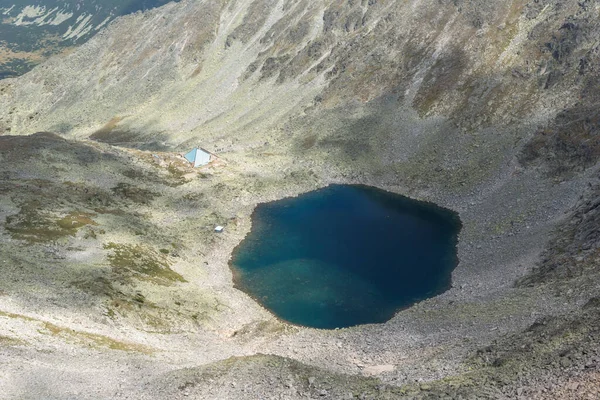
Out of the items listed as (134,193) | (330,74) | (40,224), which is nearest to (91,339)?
(40,224)

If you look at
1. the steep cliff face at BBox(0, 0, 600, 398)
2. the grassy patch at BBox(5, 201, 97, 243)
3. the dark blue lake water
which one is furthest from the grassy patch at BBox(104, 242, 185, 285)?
the dark blue lake water

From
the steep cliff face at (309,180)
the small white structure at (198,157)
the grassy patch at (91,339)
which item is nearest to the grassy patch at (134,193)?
the steep cliff face at (309,180)

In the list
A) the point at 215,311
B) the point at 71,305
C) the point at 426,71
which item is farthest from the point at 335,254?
the point at 426,71

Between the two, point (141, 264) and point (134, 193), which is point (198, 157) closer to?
point (134, 193)

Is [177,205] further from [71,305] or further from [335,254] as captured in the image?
[71,305]

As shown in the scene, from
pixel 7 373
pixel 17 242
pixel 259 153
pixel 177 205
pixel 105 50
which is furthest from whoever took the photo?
pixel 105 50
